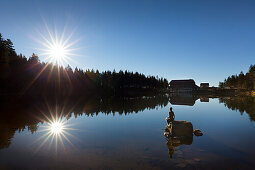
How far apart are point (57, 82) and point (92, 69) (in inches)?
1708

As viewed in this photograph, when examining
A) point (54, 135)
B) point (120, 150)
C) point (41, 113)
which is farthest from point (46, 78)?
point (120, 150)

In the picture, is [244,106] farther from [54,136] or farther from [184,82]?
[184,82]

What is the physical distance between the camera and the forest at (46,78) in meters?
59.1

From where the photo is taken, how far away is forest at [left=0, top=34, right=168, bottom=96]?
5906 centimetres

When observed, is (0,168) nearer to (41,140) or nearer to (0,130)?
(41,140)

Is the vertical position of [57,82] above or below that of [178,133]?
above

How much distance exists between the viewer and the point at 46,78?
73.1 m

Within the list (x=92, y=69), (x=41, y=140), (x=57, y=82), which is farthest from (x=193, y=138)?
(x=92, y=69)

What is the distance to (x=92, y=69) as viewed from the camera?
12075cm

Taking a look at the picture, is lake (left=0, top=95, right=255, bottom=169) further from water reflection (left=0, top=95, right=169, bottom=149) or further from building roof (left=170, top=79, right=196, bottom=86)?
building roof (left=170, top=79, right=196, bottom=86)

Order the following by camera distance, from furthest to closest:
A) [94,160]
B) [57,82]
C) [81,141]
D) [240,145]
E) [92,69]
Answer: [92,69] < [57,82] < [81,141] < [240,145] < [94,160]

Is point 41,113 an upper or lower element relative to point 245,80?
lower

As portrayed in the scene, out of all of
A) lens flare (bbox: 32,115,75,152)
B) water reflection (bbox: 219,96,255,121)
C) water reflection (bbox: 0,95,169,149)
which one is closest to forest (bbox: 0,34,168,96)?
water reflection (bbox: 0,95,169,149)

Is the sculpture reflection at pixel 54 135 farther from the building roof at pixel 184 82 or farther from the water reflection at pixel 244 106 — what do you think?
the building roof at pixel 184 82
